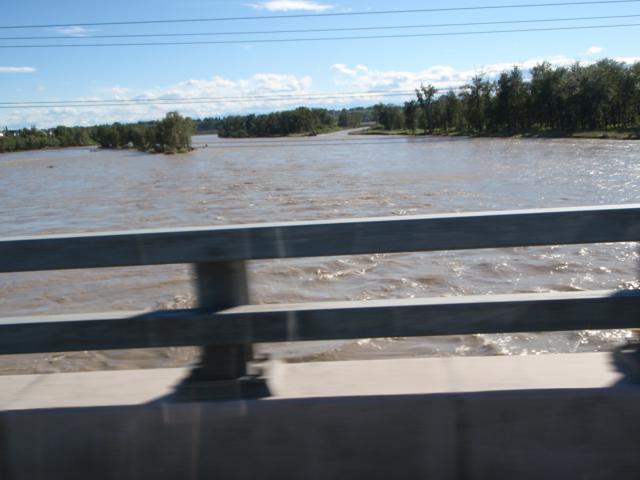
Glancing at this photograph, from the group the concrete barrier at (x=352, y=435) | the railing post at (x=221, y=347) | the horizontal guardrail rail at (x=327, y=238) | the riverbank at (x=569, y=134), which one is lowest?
the riverbank at (x=569, y=134)

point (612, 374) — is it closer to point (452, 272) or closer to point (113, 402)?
point (113, 402)

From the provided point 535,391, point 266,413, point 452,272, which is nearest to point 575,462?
point 535,391

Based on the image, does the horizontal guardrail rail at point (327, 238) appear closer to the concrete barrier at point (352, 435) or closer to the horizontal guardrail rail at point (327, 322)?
the horizontal guardrail rail at point (327, 322)

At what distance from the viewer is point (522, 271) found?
10914 millimetres

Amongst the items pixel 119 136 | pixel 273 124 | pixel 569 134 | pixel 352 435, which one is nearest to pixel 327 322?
pixel 352 435

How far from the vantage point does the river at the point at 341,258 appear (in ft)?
23.7

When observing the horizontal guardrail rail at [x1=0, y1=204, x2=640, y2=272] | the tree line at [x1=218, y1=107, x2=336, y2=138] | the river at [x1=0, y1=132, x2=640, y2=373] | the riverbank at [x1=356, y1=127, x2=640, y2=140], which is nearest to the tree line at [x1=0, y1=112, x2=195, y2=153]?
the tree line at [x1=218, y1=107, x2=336, y2=138]

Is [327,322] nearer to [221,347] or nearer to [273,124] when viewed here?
[221,347]

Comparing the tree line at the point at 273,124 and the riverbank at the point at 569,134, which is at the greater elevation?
the tree line at the point at 273,124

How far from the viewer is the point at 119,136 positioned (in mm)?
118875

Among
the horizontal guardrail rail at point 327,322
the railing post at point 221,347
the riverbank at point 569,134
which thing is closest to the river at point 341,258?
the railing post at point 221,347

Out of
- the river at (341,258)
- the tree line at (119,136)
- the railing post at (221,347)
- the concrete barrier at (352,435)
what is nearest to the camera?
the concrete barrier at (352,435)

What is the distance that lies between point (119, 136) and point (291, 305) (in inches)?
4786

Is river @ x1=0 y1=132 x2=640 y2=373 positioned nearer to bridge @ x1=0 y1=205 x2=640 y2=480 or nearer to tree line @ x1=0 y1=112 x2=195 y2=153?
bridge @ x1=0 y1=205 x2=640 y2=480
